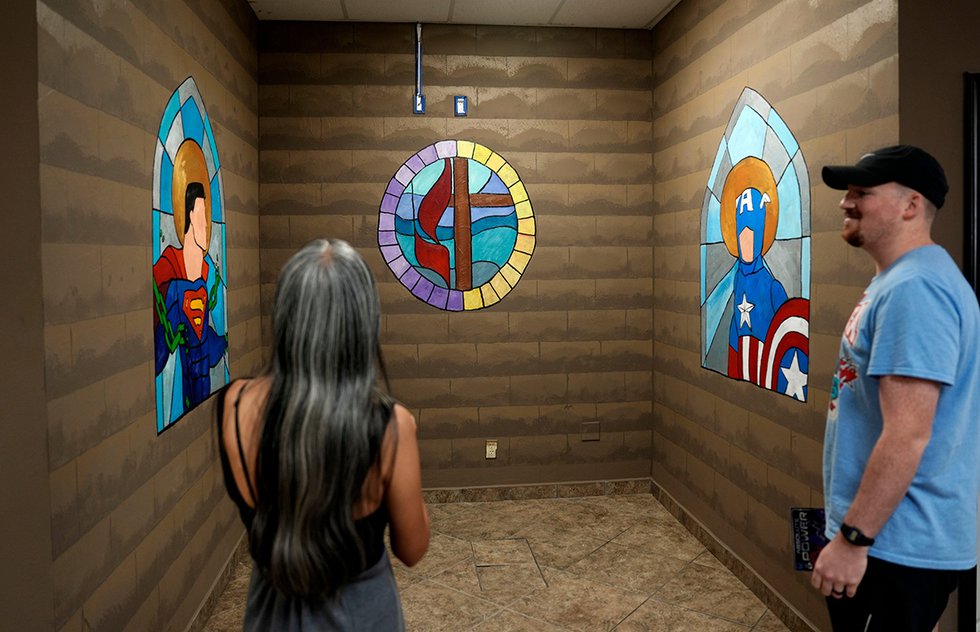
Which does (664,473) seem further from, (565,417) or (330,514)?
(330,514)

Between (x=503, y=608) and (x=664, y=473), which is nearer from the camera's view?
(x=503, y=608)

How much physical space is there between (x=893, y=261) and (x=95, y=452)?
2.12 metres

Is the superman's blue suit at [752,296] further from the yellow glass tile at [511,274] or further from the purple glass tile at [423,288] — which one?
the purple glass tile at [423,288]

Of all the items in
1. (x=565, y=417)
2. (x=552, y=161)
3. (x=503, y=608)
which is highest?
(x=552, y=161)

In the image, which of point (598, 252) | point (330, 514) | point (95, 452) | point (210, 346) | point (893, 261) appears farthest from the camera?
point (598, 252)

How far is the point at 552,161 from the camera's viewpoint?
16.3 feet

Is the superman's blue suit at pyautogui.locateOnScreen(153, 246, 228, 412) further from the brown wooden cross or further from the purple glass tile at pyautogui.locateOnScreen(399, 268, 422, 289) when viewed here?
the brown wooden cross

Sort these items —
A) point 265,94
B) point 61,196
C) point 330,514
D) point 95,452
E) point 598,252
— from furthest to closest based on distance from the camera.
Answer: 1. point 598,252
2. point 265,94
3. point 95,452
4. point 61,196
5. point 330,514

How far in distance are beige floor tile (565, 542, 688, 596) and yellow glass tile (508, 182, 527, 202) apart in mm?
2158

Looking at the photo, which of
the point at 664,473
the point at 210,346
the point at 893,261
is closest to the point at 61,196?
the point at 210,346

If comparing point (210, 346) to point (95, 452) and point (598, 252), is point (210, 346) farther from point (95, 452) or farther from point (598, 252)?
point (598, 252)

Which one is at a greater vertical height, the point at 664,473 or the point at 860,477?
the point at 860,477

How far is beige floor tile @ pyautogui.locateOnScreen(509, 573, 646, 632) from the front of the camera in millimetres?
3303

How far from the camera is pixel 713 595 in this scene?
3.57m
